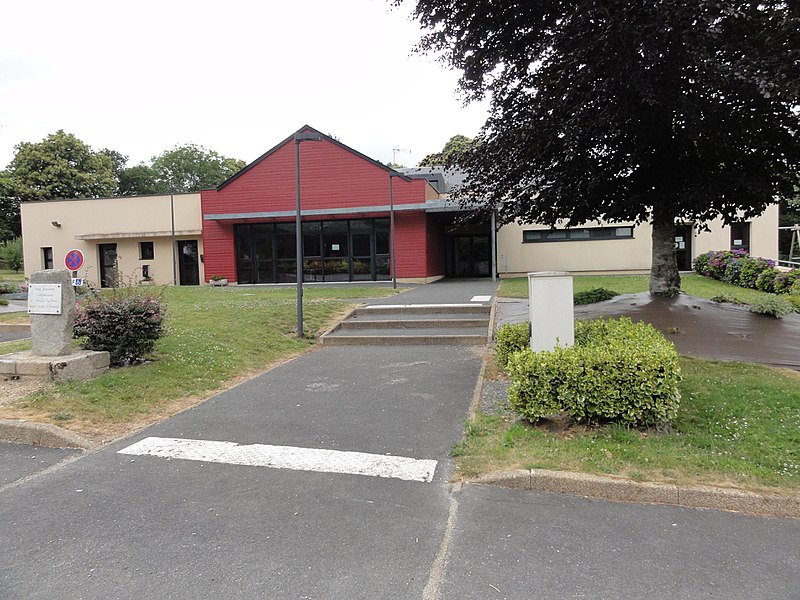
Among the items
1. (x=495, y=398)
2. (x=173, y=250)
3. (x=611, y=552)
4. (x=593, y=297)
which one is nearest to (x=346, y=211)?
(x=173, y=250)

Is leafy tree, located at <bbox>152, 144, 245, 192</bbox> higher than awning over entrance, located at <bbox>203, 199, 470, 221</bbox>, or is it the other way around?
leafy tree, located at <bbox>152, 144, 245, 192</bbox>

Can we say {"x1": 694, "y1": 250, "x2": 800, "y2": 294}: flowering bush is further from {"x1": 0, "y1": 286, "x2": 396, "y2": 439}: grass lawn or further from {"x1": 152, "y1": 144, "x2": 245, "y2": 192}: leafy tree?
{"x1": 152, "y1": 144, "x2": 245, "y2": 192}: leafy tree

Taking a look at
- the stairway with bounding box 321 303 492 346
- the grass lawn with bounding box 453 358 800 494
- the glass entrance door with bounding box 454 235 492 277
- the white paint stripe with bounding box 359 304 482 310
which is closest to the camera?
the grass lawn with bounding box 453 358 800 494

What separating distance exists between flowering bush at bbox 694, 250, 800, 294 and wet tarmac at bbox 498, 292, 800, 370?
6.35 metres

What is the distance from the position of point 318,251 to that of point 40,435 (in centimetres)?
1964

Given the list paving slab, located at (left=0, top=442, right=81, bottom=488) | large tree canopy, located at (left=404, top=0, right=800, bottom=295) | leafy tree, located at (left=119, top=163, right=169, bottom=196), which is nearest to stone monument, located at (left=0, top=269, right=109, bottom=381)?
paving slab, located at (left=0, top=442, right=81, bottom=488)

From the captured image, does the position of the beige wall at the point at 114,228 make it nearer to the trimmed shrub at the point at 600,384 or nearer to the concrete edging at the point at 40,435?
the concrete edging at the point at 40,435

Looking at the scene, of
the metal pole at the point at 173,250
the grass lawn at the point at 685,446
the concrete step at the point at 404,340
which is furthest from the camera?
the metal pole at the point at 173,250

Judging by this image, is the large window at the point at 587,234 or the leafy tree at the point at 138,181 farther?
the leafy tree at the point at 138,181

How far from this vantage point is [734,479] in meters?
3.57

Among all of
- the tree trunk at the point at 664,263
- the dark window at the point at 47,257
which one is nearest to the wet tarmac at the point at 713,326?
the tree trunk at the point at 664,263

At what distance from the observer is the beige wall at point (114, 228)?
26.7 meters

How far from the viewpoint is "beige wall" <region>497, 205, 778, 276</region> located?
2444 centimetres

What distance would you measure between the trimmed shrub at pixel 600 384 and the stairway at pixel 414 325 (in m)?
4.83
